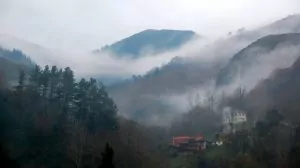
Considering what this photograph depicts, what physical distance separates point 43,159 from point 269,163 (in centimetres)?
2741

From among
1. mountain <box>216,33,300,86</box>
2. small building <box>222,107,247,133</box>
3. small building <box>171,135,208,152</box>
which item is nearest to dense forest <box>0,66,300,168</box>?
small building <box>171,135,208,152</box>

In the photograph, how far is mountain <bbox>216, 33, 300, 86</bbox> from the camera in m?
181

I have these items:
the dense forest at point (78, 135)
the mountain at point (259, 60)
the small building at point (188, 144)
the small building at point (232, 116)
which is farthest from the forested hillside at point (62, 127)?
the mountain at point (259, 60)

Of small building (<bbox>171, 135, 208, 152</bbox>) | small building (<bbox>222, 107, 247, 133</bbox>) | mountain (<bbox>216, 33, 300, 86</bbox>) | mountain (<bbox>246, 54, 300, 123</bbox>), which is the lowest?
small building (<bbox>171, 135, 208, 152</bbox>)

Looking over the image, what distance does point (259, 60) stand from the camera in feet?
623

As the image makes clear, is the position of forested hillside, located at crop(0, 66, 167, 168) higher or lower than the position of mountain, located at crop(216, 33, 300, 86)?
lower

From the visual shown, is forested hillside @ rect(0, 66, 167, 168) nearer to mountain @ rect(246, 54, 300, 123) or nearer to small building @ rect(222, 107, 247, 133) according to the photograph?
small building @ rect(222, 107, 247, 133)

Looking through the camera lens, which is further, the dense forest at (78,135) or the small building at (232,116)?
the small building at (232,116)

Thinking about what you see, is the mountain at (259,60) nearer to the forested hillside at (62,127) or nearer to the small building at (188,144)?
the small building at (188,144)

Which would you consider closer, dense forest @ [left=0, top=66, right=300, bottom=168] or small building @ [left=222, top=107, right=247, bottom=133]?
dense forest @ [left=0, top=66, right=300, bottom=168]

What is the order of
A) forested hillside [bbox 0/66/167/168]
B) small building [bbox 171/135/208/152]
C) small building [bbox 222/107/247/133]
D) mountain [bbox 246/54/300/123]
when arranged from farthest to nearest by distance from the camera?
mountain [bbox 246/54/300/123], small building [bbox 222/107/247/133], small building [bbox 171/135/208/152], forested hillside [bbox 0/66/167/168]

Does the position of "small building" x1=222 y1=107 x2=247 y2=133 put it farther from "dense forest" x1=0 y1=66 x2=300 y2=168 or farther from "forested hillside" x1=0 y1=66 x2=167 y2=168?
"forested hillside" x1=0 y1=66 x2=167 y2=168

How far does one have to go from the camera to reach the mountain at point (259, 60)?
181 m

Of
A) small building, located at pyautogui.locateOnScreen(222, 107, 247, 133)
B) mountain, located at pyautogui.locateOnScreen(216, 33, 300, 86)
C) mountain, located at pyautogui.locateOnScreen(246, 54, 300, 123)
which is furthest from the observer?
mountain, located at pyautogui.locateOnScreen(216, 33, 300, 86)
